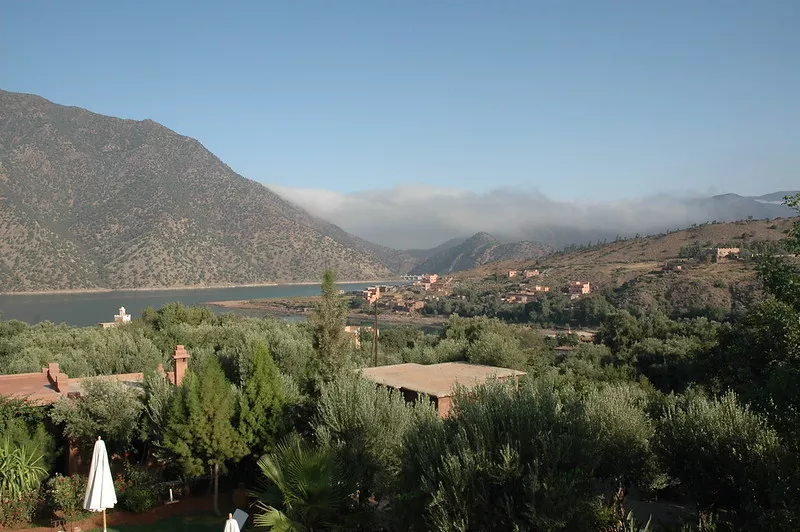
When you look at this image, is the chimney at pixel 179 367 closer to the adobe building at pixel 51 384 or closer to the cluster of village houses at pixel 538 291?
the adobe building at pixel 51 384

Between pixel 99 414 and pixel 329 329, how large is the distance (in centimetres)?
560

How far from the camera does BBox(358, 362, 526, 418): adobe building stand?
1412cm

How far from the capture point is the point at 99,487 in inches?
345

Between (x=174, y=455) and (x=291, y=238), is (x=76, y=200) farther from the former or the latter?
(x=174, y=455)

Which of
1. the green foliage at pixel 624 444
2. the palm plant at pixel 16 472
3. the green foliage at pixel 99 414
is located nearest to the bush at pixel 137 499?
the green foliage at pixel 99 414

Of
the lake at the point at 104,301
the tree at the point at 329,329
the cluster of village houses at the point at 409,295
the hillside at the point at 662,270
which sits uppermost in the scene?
the tree at the point at 329,329

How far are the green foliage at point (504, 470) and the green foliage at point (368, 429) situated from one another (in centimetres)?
142

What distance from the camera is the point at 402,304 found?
94.8 metres

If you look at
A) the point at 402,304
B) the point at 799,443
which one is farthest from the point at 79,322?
the point at 799,443

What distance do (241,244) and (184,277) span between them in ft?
82.5

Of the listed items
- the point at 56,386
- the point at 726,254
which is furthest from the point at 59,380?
the point at 726,254

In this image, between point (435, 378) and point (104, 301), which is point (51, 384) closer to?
point (435, 378)

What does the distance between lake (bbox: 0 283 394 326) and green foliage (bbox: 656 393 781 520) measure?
69.8 metres

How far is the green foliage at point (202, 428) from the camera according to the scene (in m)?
12.6
